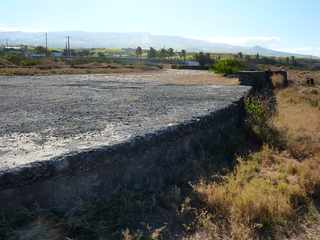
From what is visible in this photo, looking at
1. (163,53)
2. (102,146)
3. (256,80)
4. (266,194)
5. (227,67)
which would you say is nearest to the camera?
(102,146)

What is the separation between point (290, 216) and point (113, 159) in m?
2.33

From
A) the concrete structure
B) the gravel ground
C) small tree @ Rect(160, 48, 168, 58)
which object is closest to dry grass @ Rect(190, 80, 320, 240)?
the gravel ground

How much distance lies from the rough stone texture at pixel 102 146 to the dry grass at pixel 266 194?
86 centimetres

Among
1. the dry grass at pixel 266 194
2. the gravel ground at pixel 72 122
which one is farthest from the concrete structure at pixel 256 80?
the dry grass at pixel 266 194

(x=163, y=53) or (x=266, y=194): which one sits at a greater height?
(x=163, y=53)

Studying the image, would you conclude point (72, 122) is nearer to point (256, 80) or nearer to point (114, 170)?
point (114, 170)

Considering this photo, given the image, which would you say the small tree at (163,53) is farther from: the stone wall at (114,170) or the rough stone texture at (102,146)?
the stone wall at (114,170)

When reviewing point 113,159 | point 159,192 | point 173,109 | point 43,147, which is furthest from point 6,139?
point 173,109

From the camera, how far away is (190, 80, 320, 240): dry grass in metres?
4.64

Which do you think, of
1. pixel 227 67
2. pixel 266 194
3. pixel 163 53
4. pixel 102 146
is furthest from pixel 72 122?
pixel 163 53

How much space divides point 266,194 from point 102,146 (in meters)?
2.26

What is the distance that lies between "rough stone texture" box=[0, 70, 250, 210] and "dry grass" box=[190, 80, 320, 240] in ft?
2.83

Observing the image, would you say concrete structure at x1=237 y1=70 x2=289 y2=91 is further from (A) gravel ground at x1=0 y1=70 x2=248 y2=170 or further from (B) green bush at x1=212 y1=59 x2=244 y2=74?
(B) green bush at x1=212 y1=59 x2=244 y2=74

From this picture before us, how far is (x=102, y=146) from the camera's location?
17.5 feet
